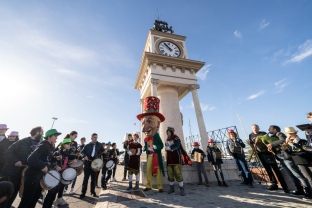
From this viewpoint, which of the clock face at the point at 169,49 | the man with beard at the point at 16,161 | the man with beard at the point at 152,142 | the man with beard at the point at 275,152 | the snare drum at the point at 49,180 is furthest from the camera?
the clock face at the point at 169,49

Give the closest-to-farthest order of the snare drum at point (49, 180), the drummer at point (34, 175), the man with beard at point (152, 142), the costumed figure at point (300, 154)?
the drummer at point (34, 175)
the snare drum at point (49, 180)
the costumed figure at point (300, 154)
the man with beard at point (152, 142)

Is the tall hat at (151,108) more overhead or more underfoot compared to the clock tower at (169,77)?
more underfoot

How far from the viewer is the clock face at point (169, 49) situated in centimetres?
1108

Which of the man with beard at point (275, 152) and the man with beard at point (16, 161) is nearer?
the man with beard at point (16, 161)

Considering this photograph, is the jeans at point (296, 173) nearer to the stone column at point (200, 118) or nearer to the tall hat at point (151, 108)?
the stone column at point (200, 118)

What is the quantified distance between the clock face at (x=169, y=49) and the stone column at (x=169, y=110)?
2774 millimetres

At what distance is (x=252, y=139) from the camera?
556 cm

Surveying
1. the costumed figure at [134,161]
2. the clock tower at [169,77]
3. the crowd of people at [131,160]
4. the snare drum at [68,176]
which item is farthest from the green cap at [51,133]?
the clock tower at [169,77]

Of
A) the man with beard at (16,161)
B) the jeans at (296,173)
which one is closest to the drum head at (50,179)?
the man with beard at (16,161)

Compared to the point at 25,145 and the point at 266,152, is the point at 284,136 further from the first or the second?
the point at 25,145

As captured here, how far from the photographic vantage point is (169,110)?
938 cm

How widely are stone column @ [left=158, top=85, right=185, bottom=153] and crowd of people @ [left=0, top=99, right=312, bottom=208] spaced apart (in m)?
2.44

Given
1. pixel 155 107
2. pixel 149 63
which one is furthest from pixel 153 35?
pixel 155 107

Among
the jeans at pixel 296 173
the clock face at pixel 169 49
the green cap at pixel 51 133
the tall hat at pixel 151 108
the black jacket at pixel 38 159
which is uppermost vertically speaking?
the clock face at pixel 169 49
